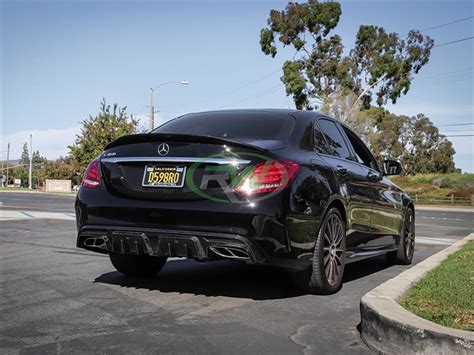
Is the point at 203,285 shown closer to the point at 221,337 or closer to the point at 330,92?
the point at 221,337

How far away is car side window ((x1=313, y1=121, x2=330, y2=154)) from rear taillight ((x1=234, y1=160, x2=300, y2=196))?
871 mm

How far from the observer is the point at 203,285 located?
5.07m

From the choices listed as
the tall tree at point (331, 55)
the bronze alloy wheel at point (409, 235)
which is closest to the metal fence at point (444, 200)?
the tall tree at point (331, 55)

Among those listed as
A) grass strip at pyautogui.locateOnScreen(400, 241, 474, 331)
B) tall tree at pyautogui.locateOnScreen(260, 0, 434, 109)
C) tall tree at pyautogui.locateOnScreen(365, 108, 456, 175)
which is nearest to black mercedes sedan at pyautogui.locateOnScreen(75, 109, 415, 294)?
grass strip at pyautogui.locateOnScreen(400, 241, 474, 331)

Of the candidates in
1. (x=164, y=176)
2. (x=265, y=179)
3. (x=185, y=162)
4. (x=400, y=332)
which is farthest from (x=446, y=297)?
(x=164, y=176)

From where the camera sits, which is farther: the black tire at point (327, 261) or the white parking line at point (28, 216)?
the white parking line at point (28, 216)

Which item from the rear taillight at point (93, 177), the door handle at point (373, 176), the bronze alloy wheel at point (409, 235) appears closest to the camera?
the rear taillight at point (93, 177)

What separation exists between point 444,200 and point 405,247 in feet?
139

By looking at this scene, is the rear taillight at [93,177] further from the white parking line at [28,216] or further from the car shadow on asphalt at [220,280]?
the white parking line at [28,216]

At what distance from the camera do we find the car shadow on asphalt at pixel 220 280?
189 inches

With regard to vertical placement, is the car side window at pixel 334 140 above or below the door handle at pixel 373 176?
above

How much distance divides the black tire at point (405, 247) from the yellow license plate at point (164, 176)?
3.71m

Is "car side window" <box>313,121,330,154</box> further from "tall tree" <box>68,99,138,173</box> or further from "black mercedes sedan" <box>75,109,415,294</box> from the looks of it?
"tall tree" <box>68,99,138,173</box>

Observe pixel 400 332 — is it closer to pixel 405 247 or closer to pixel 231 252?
pixel 231 252
